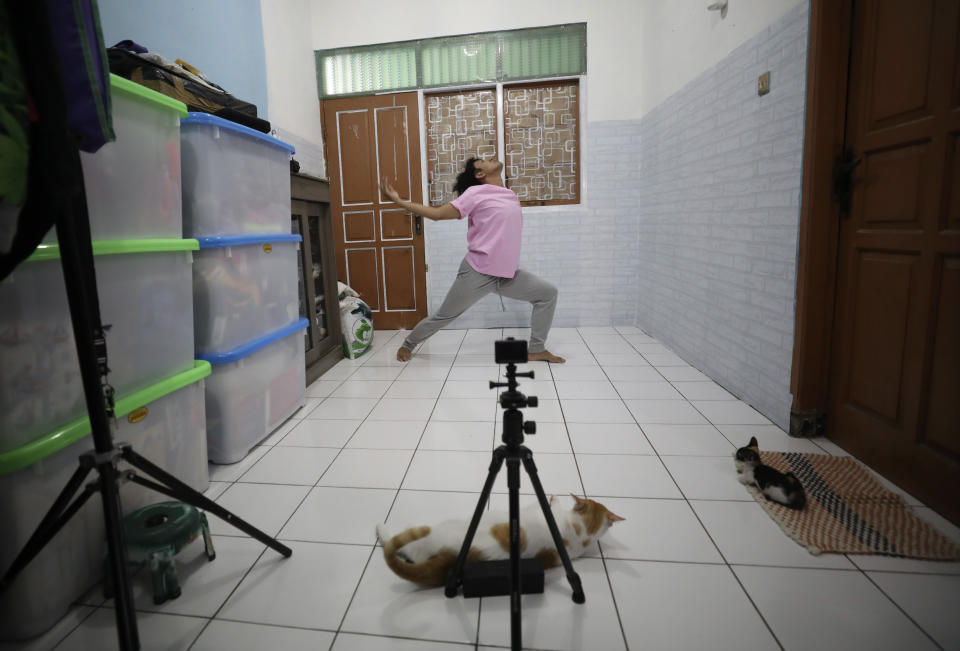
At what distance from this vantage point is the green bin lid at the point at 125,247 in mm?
1078

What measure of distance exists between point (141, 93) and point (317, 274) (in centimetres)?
205

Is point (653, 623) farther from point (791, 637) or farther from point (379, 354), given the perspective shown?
point (379, 354)

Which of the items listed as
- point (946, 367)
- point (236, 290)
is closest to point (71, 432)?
point (236, 290)

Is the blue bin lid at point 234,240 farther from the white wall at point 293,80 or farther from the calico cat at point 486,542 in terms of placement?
the white wall at point 293,80

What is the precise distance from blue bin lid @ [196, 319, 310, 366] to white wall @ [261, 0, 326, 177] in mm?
1903

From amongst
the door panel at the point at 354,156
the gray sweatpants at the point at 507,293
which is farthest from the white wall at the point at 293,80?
the gray sweatpants at the point at 507,293

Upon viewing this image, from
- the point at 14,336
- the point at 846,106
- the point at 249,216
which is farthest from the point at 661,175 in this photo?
the point at 14,336

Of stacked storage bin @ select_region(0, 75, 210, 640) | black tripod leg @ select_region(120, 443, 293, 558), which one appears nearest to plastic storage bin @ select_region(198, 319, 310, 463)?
stacked storage bin @ select_region(0, 75, 210, 640)

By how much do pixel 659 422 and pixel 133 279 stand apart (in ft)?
7.01

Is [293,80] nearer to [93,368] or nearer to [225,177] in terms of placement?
[225,177]

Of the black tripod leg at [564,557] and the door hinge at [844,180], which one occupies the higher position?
the door hinge at [844,180]

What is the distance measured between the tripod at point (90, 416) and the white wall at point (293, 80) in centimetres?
301

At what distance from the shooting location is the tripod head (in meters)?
0.94

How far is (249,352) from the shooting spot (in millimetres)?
1934
